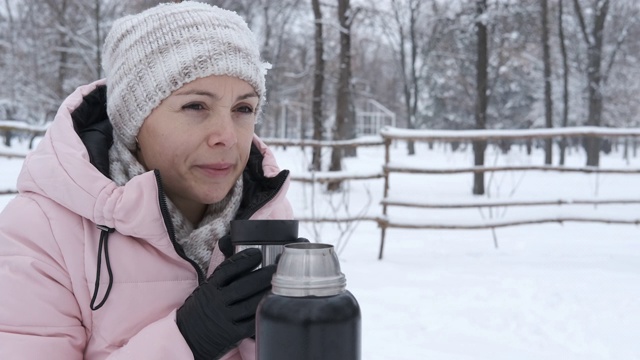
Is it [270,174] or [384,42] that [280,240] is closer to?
[270,174]

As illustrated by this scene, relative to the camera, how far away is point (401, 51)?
83.6 ft

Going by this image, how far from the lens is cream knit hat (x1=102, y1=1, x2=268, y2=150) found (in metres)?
1.27

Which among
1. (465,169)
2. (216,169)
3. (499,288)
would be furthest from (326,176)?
(216,169)

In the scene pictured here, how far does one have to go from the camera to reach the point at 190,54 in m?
1.27

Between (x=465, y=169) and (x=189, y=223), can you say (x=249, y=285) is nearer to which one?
(x=189, y=223)

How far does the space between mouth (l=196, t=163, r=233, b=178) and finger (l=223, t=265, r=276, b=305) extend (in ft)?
1.26

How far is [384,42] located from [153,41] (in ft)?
92.0

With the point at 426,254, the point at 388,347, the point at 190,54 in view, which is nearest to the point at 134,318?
the point at 190,54

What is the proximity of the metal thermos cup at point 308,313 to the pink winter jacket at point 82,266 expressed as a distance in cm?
42

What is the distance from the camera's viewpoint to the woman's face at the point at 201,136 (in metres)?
1.24

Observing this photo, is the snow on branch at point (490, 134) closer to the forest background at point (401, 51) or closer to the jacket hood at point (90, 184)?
the forest background at point (401, 51)

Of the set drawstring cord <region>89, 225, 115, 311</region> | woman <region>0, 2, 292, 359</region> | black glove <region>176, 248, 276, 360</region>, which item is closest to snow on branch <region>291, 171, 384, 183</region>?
woman <region>0, 2, 292, 359</region>

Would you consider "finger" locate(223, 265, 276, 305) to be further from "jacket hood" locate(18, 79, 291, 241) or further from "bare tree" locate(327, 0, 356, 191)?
"bare tree" locate(327, 0, 356, 191)

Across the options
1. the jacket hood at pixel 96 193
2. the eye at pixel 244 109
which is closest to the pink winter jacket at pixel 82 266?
the jacket hood at pixel 96 193
